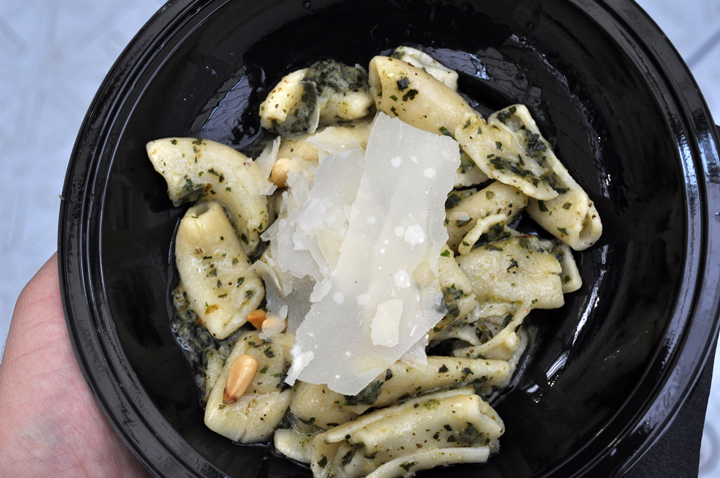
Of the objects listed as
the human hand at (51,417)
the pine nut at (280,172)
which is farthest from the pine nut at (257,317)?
the human hand at (51,417)

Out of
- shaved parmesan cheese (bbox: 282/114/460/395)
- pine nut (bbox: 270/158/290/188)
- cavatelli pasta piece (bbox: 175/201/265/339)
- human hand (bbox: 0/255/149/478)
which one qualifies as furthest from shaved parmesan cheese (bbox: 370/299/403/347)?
human hand (bbox: 0/255/149/478)

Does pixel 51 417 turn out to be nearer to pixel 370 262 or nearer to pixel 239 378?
pixel 239 378

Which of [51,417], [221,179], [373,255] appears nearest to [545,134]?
[373,255]

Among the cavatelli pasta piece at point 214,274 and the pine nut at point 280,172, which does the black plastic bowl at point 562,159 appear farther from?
the pine nut at point 280,172

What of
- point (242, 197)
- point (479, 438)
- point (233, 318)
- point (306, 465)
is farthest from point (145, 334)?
point (479, 438)

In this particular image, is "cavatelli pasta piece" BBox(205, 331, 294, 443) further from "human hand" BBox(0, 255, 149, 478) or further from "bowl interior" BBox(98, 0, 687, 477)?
"human hand" BBox(0, 255, 149, 478)

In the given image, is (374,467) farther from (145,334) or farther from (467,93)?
(467,93)
